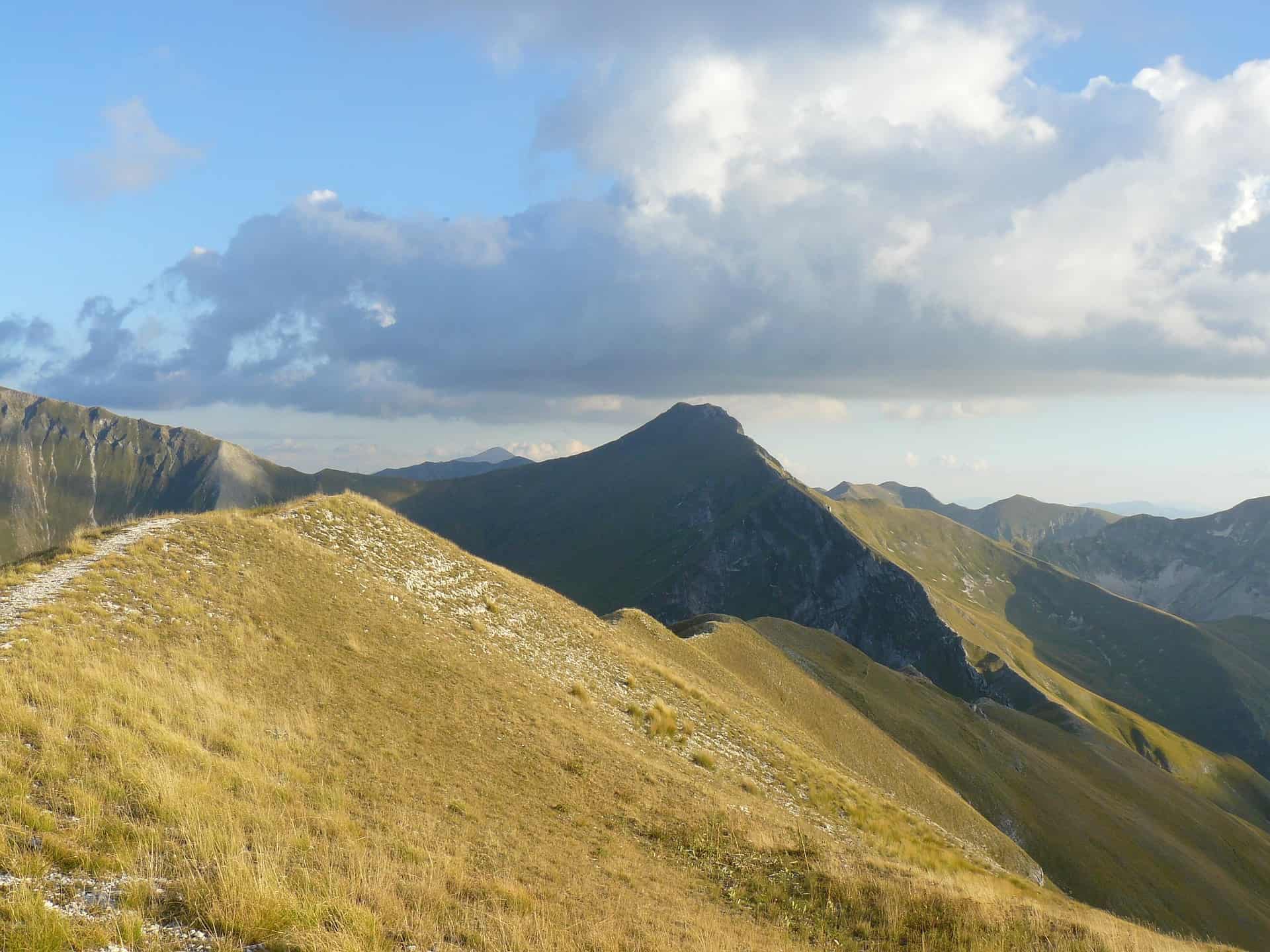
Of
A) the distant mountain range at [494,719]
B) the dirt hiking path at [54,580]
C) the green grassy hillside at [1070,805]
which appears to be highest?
the dirt hiking path at [54,580]

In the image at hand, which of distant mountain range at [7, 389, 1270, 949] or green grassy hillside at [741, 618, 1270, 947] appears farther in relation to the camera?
green grassy hillside at [741, 618, 1270, 947]

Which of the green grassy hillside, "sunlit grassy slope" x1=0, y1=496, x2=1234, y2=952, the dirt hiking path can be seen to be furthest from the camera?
the green grassy hillside

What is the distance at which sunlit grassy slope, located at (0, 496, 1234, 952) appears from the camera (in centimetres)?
972

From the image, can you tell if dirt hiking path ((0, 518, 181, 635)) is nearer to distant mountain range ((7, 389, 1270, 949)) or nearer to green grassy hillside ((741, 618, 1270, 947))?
distant mountain range ((7, 389, 1270, 949))

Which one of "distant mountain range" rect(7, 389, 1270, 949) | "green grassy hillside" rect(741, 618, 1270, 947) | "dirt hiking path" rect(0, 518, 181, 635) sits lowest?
"green grassy hillside" rect(741, 618, 1270, 947)

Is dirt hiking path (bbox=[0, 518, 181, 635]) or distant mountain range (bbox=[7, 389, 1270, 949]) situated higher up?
dirt hiking path (bbox=[0, 518, 181, 635])

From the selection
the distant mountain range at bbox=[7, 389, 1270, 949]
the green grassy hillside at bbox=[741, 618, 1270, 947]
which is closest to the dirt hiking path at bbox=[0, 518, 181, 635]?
the distant mountain range at bbox=[7, 389, 1270, 949]

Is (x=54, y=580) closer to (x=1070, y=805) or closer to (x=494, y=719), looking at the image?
(x=494, y=719)

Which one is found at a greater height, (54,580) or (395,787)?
(54,580)

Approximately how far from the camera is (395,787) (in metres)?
16.5

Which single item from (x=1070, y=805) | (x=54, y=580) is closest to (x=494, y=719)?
(x=54, y=580)

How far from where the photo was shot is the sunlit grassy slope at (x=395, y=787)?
9719 mm

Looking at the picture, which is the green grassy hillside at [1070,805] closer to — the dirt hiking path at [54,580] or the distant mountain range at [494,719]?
the distant mountain range at [494,719]

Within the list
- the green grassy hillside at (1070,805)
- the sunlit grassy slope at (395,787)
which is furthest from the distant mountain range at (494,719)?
the green grassy hillside at (1070,805)
